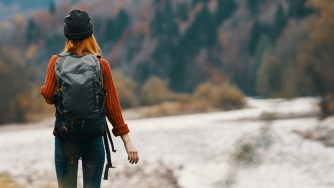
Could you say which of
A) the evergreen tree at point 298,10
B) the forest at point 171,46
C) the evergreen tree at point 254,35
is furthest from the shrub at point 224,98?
the evergreen tree at point 254,35

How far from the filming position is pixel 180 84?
102 metres

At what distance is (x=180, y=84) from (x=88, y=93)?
98135 mm

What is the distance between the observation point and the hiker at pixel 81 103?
3.53 metres

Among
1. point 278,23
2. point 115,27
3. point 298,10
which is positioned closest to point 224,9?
point 278,23

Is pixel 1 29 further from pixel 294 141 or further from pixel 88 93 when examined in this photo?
pixel 88 93

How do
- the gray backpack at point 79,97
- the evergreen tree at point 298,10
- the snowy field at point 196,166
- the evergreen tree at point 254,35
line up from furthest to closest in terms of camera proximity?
the evergreen tree at point 254,35, the evergreen tree at point 298,10, the snowy field at point 196,166, the gray backpack at point 79,97

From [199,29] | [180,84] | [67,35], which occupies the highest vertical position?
[67,35]

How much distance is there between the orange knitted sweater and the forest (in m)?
45.1

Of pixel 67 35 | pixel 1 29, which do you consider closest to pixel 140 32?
pixel 1 29

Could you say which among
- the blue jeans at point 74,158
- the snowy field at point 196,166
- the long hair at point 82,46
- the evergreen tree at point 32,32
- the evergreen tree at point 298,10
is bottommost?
the evergreen tree at point 32,32

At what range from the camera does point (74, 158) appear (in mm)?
3625

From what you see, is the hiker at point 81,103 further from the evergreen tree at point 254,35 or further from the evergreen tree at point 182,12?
the evergreen tree at point 182,12

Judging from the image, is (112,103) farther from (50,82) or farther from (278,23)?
(278,23)

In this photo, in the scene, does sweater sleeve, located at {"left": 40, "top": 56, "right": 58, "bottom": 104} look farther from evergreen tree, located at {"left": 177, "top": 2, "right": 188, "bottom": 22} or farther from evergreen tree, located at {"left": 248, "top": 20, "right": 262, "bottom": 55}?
evergreen tree, located at {"left": 177, "top": 2, "right": 188, "bottom": 22}
